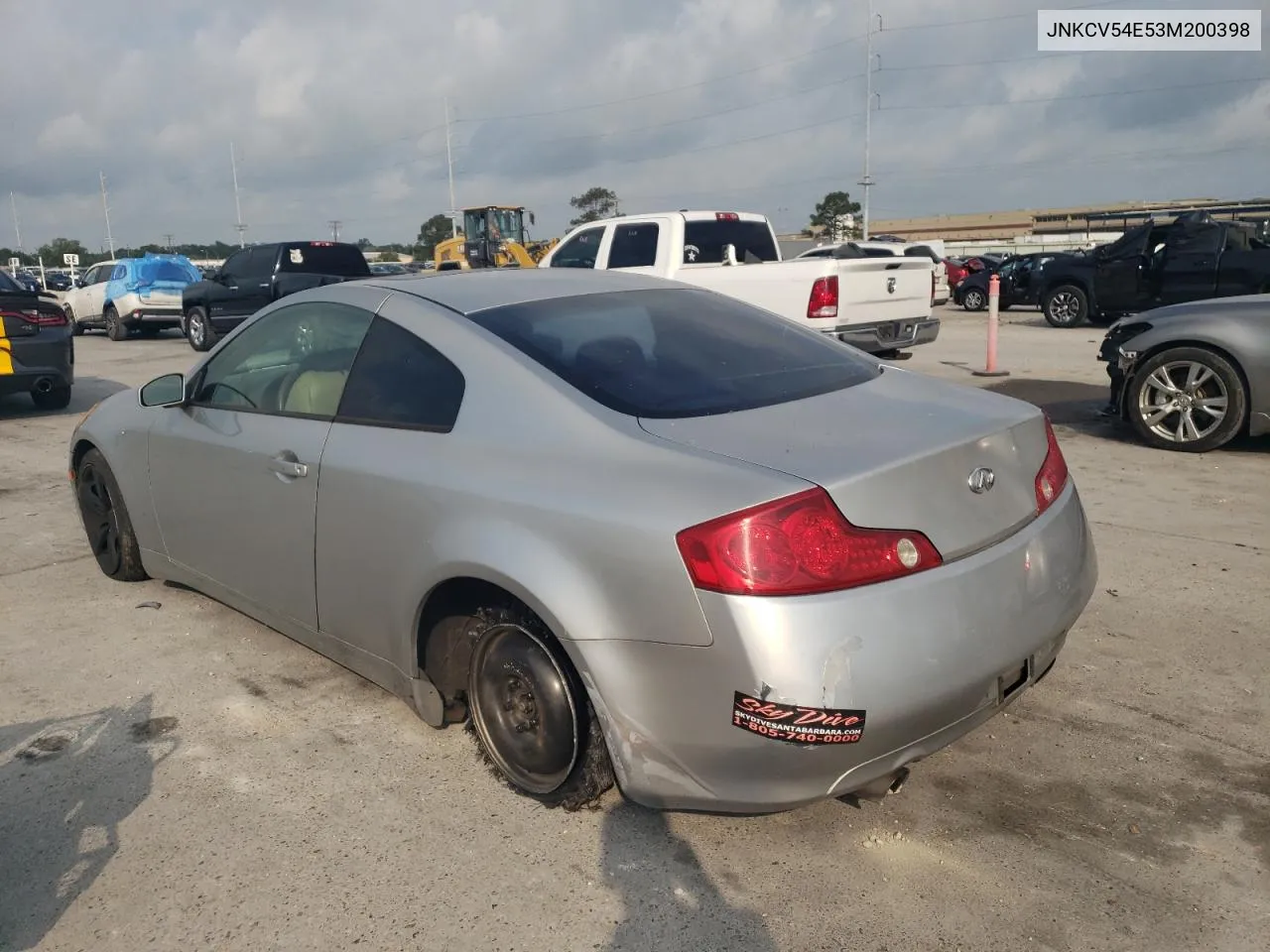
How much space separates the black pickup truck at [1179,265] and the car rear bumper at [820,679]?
13.1 m

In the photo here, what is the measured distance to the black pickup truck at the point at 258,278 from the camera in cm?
1655

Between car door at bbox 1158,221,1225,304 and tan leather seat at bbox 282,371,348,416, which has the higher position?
car door at bbox 1158,221,1225,304

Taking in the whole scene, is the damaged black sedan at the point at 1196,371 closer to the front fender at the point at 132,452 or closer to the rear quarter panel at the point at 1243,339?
the rear quarter panel at the point at 1243,339

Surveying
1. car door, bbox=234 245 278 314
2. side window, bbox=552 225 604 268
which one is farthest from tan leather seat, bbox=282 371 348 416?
car door, bbox=234 245 278 314

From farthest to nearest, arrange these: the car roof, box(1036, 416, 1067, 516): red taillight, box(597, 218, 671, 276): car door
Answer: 1. box(597, 218, 671, 276): car door
2. the car roof
3. box(1036, 416, 1067, 516): red taillight

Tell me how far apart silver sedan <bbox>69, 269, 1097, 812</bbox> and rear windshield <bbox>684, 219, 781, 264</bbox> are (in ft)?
26.3

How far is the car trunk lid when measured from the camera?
2465 mm

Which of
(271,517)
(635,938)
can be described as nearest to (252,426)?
(271,517)

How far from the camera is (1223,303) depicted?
7.32m

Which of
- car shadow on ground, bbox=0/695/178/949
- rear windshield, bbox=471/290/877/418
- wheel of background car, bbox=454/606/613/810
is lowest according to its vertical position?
car shadow on ground, bbox=0/695/178/949

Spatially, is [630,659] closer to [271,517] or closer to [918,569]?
[918,569]

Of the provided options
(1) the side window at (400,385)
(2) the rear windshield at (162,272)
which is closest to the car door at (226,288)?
(2) the rear windshield at (162,272)

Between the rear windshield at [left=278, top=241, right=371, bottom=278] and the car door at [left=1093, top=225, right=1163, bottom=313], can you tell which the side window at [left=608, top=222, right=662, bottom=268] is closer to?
the rear windshield at [left=278, top=241, right=371, bottom=278]

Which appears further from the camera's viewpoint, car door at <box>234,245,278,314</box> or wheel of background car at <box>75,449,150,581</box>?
car door at <box>234,245,278,314</box>
